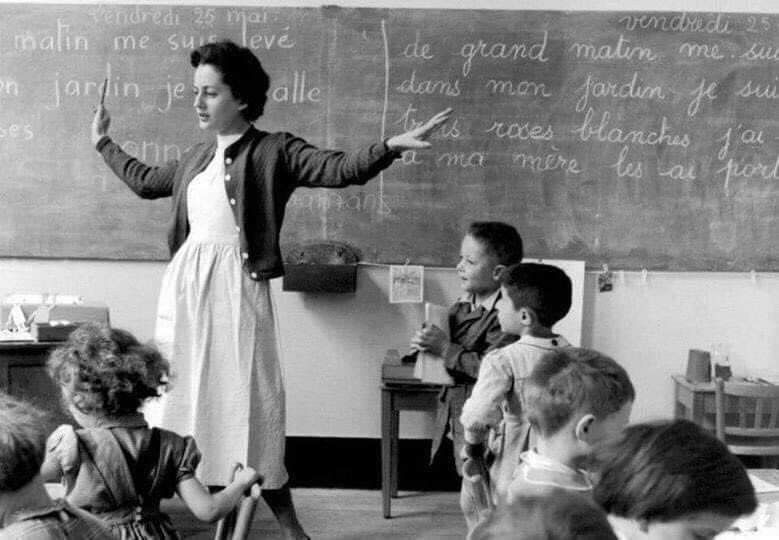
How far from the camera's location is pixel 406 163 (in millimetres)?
4215

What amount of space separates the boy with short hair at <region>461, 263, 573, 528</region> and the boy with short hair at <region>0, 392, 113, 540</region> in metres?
0.98

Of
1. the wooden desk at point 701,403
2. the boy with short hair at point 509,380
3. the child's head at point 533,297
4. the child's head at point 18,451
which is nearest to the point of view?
the child's head at point 18,451

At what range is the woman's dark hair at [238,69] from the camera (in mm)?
3045

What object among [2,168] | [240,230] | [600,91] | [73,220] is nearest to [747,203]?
[600,91]

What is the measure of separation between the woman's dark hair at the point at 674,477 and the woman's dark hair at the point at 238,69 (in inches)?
82.8

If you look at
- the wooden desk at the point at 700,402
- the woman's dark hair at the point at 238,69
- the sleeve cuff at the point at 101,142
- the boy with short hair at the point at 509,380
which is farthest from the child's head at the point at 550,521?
the wooden desk at the point at 700,402

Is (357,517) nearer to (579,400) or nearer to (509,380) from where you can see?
(509,380)

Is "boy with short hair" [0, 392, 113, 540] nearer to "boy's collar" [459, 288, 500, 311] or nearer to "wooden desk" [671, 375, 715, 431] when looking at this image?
"boy's collar" [459, 288, 500, 311]

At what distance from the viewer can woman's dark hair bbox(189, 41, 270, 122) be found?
9.99 ft

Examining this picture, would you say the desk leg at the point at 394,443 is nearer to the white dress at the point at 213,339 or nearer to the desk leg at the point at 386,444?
the desk leg at the point at 386,444

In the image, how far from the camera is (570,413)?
6.07 ft

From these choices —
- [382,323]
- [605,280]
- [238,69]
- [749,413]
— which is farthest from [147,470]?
[605,280]

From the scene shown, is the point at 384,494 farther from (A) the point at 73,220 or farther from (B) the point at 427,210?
(A) the point at 73,220

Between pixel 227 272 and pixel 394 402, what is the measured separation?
105 cm
